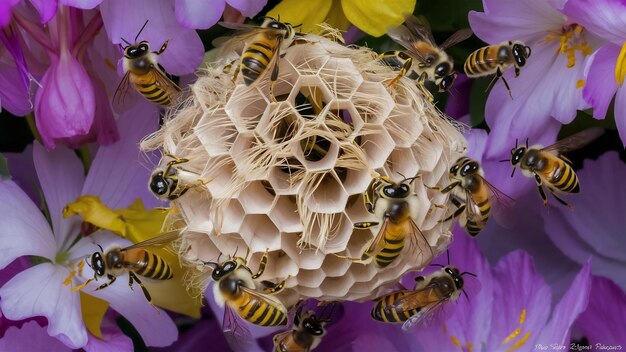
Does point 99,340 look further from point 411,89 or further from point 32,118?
point 411,89

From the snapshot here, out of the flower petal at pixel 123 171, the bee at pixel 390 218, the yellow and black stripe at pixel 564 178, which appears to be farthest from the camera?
the flower petal at pixel 123 171

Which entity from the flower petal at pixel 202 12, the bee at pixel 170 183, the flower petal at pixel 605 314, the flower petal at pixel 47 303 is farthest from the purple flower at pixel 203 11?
the flower petal at pixel 605 314

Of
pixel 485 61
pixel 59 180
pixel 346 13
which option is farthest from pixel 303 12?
pixel 59 180

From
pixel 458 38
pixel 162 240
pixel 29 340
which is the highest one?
pixel 458 38

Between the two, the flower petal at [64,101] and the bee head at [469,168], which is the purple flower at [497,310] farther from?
the flower petal at [64,101]

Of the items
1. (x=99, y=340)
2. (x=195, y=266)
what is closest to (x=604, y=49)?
(x=195, y=266)

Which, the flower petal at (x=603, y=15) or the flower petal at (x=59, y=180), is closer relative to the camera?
the flower petal at (x=603, y=15)

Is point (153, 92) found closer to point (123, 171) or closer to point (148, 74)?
point (148, 74)
